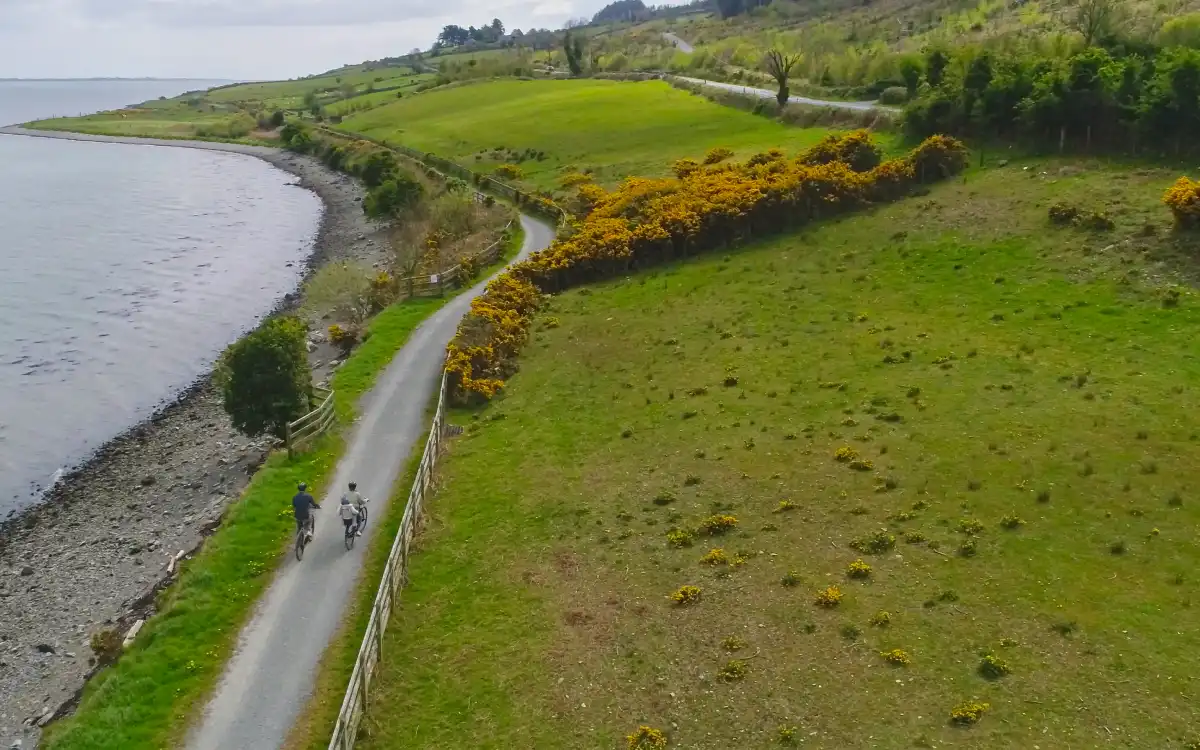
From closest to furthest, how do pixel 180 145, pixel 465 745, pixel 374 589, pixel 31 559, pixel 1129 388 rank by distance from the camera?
pixel 465 745
pixel 374 589
pixel 1129 388
pixel 31 559
pixel 180 145

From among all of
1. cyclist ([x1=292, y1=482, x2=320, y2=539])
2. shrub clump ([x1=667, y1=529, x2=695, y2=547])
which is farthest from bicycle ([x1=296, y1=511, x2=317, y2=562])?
shrub clump ([x1=667, y1=529, x2=695, y2=547])

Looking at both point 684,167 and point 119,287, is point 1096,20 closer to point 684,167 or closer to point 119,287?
point 684,167

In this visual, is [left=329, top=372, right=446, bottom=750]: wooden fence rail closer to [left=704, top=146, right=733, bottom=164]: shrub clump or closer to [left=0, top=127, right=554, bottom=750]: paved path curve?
[left=0, top=127, right=554, bottom=750]: paved path curve

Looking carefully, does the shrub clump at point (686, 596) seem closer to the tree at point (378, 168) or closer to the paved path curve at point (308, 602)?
the paved path curve at point (308, 602)

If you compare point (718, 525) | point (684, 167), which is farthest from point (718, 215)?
point (718, 525)

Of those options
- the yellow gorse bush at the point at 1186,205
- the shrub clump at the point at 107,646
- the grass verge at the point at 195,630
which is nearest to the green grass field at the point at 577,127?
the yellow gorse bush at the point at 1186,205

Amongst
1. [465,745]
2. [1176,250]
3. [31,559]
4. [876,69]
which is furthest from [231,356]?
[876,69]

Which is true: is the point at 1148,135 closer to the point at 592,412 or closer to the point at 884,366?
the point at 884,366

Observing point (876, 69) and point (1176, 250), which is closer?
point (1176, 250)
